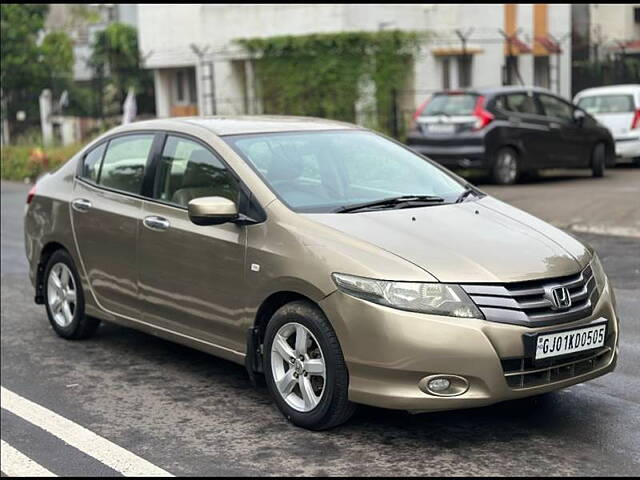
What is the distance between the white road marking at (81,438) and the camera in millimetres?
5074

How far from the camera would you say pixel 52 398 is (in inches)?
251

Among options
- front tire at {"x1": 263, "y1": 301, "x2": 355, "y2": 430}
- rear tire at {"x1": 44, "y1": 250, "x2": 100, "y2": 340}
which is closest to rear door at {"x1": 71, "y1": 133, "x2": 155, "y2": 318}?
rear tire at {"x1": 44, "y1": 250, "x2": 100, "y2": 340}

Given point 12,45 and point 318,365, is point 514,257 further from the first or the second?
point 12,45

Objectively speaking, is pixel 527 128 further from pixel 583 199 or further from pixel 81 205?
pixel 81 205

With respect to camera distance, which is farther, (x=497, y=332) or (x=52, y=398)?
(x=52, y=398)

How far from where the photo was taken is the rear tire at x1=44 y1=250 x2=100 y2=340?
7.57 m

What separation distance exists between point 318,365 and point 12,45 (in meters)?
27.3

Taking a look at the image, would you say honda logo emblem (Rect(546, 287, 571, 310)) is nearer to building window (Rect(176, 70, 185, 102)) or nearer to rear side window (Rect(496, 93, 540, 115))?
rear side window (Rect(496, 93, 540, 115))

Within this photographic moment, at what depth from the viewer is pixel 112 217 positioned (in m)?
7.06

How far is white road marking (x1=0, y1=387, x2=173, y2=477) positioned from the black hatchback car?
11656mm

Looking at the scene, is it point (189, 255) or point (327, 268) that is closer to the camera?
point (327, 268)

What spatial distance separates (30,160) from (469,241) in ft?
67.1

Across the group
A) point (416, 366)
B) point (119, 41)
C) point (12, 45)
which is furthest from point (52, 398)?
point (119, 41)

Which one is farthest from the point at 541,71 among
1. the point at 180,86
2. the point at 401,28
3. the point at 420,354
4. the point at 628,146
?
the point at 420,354
